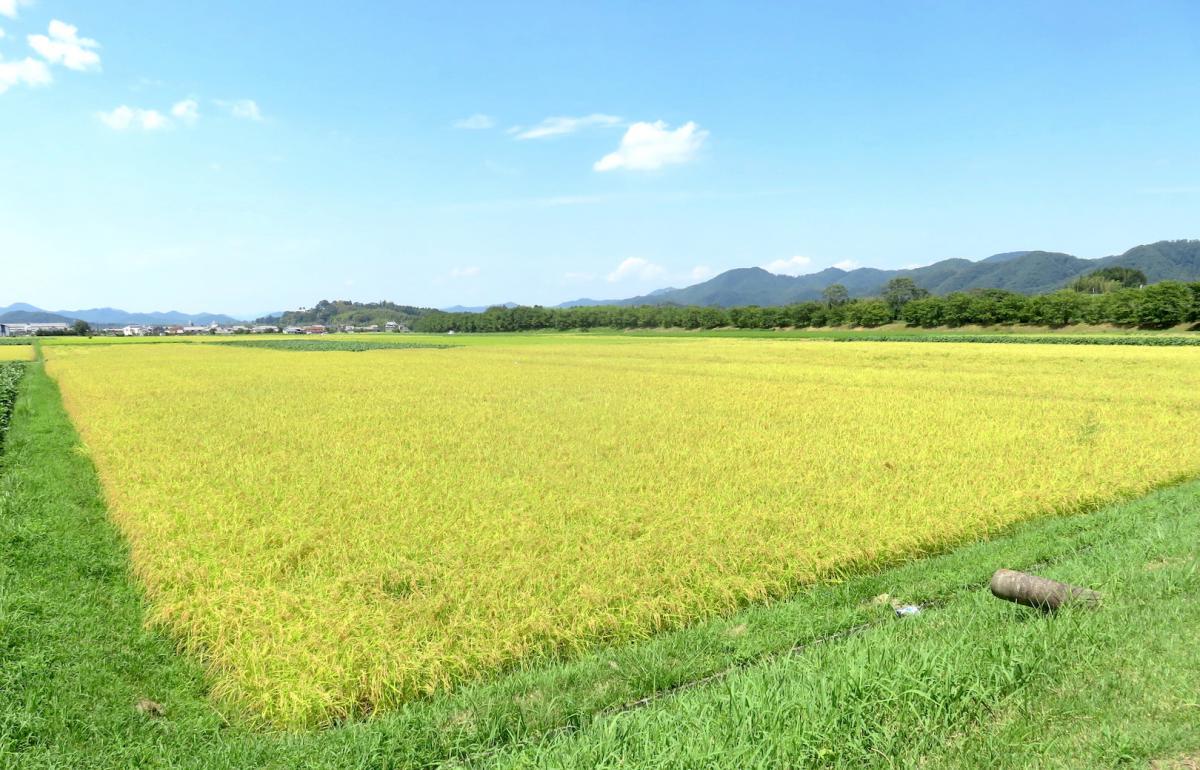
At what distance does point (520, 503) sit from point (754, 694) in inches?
200

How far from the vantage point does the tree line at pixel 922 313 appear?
7144cm

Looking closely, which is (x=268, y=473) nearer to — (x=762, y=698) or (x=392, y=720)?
(x=392, y=720)

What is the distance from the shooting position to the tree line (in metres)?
71.4

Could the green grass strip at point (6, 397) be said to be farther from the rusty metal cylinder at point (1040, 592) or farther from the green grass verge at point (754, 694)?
the rusty metal cylinder at point (1040, 592)

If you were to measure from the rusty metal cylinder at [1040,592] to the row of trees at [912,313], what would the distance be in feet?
278

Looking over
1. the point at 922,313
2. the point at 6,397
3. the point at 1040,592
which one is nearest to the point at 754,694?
the point at 1040,592

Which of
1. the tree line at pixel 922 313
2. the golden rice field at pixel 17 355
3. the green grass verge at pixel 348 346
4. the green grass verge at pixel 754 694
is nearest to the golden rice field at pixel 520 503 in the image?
the green grass verge at pixel 754 694

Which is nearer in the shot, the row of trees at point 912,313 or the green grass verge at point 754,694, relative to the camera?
the green grass verge at point 754,694

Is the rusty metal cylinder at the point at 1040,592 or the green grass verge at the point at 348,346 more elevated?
the green grass verge at the point at 348,346

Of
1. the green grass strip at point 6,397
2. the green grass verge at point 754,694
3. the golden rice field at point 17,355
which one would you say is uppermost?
the golden rice field at point 17,355

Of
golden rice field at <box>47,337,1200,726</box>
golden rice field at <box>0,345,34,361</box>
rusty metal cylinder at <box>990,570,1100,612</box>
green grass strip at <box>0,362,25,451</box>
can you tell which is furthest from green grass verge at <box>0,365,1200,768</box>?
golden rice field at <box>0,345,34,361</box>

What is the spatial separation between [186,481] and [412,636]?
7.16 meters

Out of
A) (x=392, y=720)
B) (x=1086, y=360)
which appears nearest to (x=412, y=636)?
(x=392, y=720)

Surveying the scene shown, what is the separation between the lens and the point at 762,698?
4215 mm
